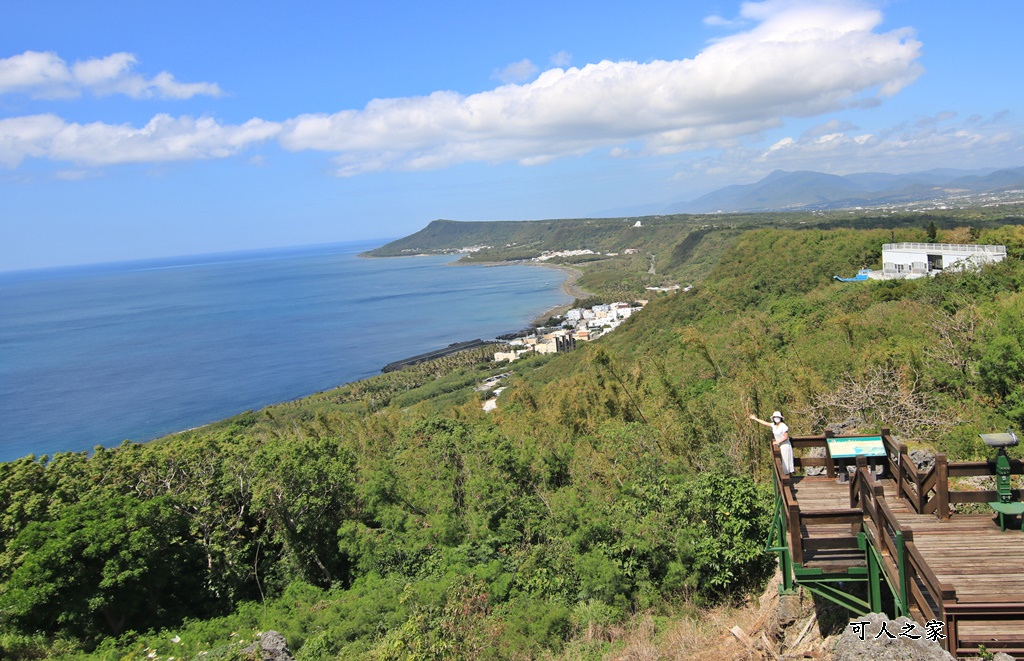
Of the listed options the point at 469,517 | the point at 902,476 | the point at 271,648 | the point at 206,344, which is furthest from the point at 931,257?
the point at 206,344

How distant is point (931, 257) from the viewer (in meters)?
32.0

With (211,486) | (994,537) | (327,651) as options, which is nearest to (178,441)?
(211,486)

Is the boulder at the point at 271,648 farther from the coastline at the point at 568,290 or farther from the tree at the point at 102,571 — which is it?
the coastline at the point at 568,290

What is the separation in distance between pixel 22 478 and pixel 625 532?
1181 cm

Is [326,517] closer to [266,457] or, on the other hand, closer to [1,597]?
[266,457]

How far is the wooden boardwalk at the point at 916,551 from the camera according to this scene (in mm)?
3908

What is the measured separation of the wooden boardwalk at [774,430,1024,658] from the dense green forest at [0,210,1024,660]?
3.14 metres

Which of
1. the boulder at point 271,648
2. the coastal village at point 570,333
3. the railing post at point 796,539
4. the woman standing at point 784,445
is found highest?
the woman standing at point 784,445

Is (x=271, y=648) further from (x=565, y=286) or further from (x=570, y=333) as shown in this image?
(x=565, y=286)

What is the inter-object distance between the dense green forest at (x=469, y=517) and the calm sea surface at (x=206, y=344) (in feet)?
131

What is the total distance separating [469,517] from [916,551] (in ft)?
31.3

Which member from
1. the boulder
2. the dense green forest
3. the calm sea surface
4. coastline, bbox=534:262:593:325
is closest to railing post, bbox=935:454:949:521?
the dense green forest

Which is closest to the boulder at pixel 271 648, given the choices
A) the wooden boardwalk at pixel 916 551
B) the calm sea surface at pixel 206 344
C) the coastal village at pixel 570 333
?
the wooden boardwalk at pixel 916 551

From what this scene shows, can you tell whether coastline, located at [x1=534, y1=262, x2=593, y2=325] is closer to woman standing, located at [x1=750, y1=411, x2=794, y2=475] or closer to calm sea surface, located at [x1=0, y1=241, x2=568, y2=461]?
calm sea surface, located at [x1=0, y1=241, x2=568, y2=461]
